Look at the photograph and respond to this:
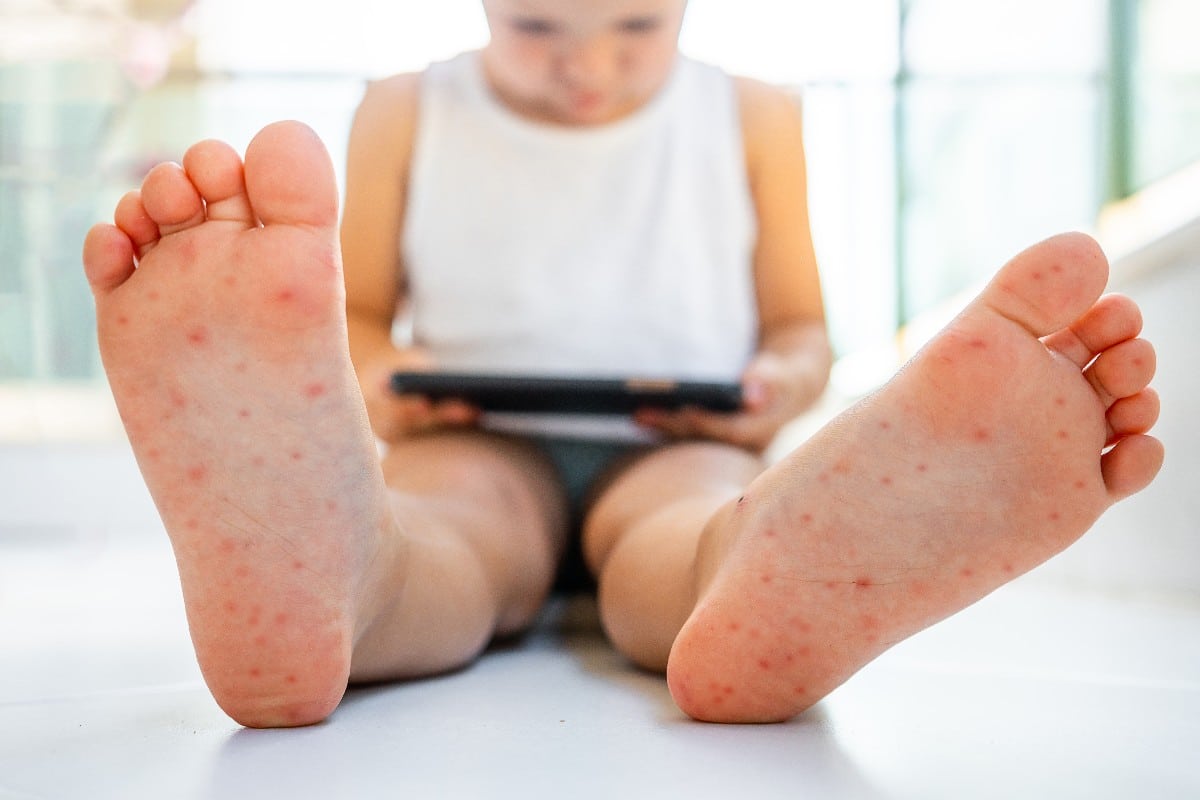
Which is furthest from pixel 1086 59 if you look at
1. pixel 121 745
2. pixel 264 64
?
pixel 121 745

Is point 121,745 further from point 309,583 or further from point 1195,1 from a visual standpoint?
point 1195,1

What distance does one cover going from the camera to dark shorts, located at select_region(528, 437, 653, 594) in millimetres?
874

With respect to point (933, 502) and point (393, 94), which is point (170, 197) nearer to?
point (933, 502)

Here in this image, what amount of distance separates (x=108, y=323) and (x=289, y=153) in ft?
0.36

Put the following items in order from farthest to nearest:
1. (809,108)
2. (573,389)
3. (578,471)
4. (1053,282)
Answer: (809,108)
(578,471)
(573,389)
(1053,282)

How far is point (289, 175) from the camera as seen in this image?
0.46 metres

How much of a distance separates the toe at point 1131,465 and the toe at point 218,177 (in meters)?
0.41

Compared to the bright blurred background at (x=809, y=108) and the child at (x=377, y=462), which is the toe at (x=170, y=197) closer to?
the child at (x=377, y=462)

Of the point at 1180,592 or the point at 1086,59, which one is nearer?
the point at 1180,592

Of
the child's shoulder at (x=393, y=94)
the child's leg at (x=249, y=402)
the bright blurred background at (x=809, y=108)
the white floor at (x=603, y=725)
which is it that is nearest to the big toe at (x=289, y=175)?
the child's leg at (x=249, y=402)

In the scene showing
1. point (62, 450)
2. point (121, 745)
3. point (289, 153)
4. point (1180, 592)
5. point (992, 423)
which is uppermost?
point (289, 153)

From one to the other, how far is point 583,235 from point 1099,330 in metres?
0.56

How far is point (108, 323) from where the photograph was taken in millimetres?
477

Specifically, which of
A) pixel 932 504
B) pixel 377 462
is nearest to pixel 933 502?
pixel 932 504
